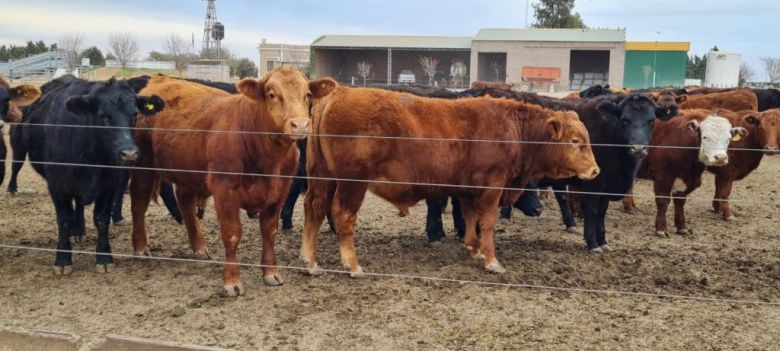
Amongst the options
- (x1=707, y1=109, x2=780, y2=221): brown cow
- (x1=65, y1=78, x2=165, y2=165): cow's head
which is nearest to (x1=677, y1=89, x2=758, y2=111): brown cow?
(x1=707, y1=109, x2=780, y2=221): brown cow

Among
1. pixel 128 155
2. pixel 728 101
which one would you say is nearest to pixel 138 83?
pixel 128 155

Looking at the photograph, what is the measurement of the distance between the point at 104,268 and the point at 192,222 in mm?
964

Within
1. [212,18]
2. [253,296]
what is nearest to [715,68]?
[212,18]

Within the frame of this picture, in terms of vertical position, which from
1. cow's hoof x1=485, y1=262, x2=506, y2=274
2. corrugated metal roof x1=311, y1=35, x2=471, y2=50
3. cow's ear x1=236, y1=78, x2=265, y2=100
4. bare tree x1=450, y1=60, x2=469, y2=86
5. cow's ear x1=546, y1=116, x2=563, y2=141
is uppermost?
corrugated metal roof x1=311, y1=35, x2=471, y2=50

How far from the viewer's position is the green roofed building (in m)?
51.0

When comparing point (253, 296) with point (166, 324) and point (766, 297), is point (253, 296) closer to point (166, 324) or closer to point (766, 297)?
point (166, 324)

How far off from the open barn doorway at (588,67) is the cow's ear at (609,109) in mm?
44175

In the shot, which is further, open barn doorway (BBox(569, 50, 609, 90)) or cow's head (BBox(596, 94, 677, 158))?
open barn doorway (BBox(569, 50, 609, 90))

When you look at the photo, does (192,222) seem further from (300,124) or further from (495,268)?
(495,268)

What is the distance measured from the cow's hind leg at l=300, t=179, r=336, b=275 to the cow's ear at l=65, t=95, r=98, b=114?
2.16m

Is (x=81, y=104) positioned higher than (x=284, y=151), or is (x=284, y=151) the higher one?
(x=81, y=104)

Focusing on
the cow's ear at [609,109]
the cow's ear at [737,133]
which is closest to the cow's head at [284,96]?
the cow's ear at [609,109]

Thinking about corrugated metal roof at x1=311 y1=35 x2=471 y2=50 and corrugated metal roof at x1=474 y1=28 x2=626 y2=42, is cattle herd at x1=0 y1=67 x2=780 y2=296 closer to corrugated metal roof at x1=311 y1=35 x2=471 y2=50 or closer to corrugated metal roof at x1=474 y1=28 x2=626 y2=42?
corrugated metal roof at x1=311 y1=35 x2=471 y2=50

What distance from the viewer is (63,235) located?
6359mm
